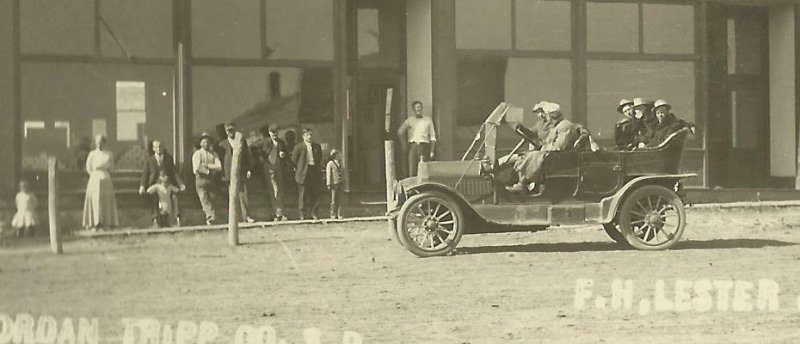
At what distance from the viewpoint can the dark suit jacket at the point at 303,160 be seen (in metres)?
4.76

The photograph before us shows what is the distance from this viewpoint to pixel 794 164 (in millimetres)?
6004

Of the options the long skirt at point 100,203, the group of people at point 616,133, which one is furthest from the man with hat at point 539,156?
the long skirt at point 100,203

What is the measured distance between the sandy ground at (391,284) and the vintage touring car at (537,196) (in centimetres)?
10

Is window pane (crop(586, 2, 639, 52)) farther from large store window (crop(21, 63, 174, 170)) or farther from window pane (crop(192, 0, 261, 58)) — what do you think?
large store window (crop(21, 63, 174, 170))

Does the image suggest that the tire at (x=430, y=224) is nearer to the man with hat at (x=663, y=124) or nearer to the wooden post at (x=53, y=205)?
the man with hat at (x=663, y=124)

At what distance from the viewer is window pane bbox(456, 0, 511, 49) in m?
6.14

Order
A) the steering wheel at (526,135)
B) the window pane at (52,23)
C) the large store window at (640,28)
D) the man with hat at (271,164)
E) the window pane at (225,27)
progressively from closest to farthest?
the window pane at (52,23), the man with hat at (271,164), the window pane at (225,27), the steering wheel at (526,135), the large store window at (640,28)

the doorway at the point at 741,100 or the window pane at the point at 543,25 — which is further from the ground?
the window pane at the point at 543,25

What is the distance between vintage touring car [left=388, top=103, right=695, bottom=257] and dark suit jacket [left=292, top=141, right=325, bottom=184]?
0.39m

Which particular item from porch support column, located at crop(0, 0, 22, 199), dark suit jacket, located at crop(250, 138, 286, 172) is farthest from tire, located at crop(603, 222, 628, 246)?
porch support column, located at crop(0, 0, 22, 199)

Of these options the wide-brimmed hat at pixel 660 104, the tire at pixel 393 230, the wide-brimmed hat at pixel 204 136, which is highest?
the wide-brimmed hat at pixel 660 104

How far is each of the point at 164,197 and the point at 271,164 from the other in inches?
→ 40.2

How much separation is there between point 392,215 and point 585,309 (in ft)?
3.73

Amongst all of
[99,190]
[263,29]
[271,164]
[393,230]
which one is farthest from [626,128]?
[99,190]
